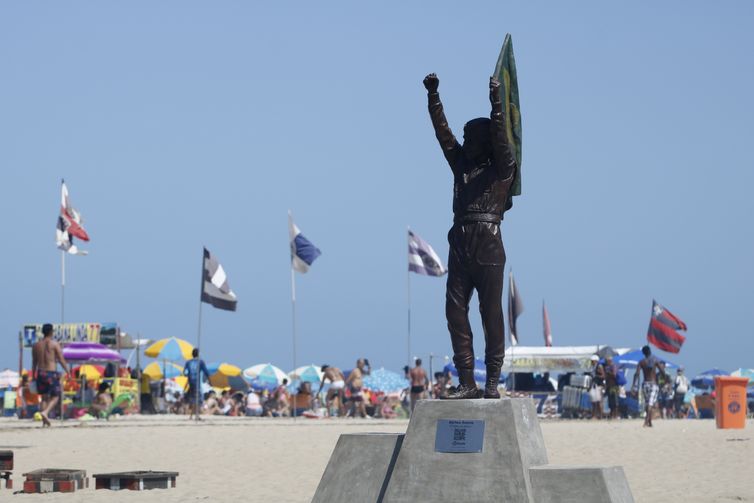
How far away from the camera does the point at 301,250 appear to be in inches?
1232

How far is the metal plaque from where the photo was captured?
8086 millimetres

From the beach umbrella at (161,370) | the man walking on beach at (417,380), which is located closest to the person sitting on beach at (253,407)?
the man walking on beach at (417,380)

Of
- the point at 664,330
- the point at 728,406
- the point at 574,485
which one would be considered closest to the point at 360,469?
the point at 574,485

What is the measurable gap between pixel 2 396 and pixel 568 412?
1798 centimetres

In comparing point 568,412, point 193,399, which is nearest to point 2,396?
point 193,399

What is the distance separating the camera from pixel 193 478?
12.5 meters

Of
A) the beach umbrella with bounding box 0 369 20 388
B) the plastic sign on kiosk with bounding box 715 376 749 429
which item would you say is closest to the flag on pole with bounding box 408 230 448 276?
the plastic sign on kiosk with bounding box 715 376 749 429

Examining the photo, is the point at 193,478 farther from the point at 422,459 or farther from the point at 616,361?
the point at 616,361

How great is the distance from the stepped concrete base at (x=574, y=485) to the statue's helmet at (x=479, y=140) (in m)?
2.31

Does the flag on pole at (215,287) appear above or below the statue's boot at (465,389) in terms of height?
above

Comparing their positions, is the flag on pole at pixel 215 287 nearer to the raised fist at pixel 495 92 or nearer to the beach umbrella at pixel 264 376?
the beach umbrella at pixel 264 376

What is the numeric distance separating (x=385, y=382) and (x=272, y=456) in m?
27.5

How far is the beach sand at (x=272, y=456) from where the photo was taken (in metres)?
11.1

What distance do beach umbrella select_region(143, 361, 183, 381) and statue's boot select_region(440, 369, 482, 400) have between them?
33.1 meters
